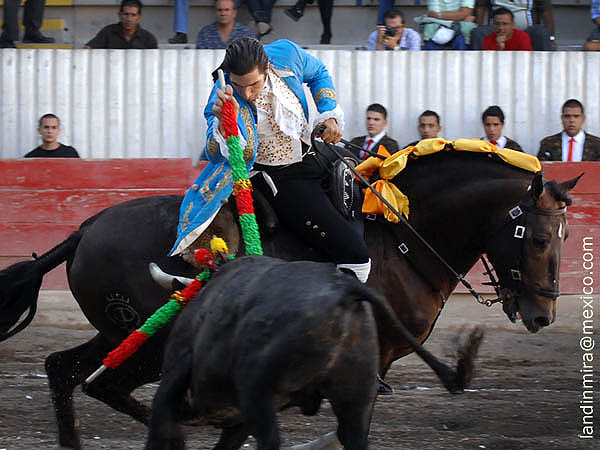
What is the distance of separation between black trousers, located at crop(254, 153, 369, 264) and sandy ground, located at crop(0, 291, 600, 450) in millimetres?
600

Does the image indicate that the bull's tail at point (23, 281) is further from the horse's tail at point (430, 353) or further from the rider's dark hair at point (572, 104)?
the rider's dark hair at point (572, 104)

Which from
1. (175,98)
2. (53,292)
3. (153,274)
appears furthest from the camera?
(175,98)

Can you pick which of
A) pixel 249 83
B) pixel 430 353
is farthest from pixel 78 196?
pixel 430 353

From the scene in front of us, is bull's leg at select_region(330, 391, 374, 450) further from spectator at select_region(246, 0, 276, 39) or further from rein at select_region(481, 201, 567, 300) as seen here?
spectator at select_region(246, 0, 276, 39)

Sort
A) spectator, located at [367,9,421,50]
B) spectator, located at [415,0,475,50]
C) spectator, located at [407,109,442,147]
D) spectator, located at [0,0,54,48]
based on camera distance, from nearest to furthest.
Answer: spectator, located at [407,109,442,147] → spectator, located at [367,9,421,50] → spectator, located at [415,0,475,50] → spectator, located at [0,0,54,48]

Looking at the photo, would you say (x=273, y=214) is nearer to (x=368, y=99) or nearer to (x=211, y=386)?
(x=211, y=386)

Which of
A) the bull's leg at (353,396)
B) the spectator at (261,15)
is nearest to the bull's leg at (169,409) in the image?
the bull's leg at (353,396)

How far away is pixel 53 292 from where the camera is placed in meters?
7.38

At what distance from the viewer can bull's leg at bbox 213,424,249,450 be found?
12.8 ft

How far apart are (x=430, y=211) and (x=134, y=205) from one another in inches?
52.8

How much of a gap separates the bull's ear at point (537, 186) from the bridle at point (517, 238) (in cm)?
4

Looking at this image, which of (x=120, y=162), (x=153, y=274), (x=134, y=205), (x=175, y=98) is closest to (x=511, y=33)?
(x=175, y=98)

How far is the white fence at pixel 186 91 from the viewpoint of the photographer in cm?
797

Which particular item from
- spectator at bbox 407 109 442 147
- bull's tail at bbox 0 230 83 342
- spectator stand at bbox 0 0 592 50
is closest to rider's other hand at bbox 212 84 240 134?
bull's tail at bbox 0 230 83 342
